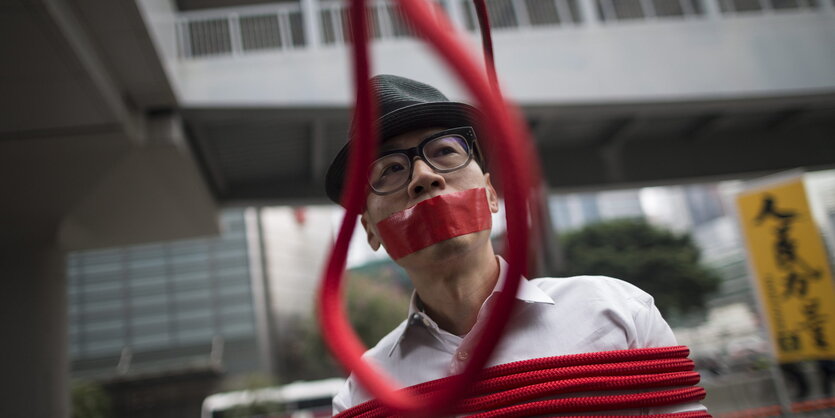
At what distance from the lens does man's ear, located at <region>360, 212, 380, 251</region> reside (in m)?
0.85

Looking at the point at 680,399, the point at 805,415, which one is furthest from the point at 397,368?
the point at 805,415

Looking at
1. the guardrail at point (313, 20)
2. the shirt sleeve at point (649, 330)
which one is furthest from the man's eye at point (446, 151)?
the guardrail at point (313, 20)

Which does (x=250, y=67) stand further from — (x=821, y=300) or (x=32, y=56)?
(x=821, y=300)

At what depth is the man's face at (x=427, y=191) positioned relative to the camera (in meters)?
0.75

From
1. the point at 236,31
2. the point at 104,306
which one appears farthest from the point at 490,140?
the point at 104,306

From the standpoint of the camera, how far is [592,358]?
812 millimetres

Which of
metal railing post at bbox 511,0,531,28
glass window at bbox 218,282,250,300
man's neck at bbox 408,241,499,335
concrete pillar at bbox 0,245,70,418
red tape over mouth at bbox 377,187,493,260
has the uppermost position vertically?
red tape over mouth at bbox 377,187,493,260

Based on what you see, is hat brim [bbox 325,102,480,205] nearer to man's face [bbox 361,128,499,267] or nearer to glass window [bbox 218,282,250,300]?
man's face [bbox 361,128,499,267]

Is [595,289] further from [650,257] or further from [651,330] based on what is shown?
[650,257]

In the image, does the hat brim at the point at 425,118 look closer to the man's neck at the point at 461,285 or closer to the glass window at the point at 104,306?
the man's neck at the point at 461,285

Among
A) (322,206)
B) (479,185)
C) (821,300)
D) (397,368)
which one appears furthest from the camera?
(322,206)

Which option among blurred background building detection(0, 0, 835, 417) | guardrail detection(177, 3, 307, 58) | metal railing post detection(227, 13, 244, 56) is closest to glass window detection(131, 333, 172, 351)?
blurred background building detection(0, 0, 835, 417)

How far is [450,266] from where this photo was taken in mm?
780

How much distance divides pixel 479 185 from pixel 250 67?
244 inches
